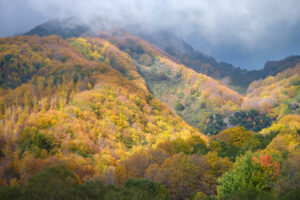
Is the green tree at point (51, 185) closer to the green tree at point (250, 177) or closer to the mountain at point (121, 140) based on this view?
the mountain at point (121, 140)

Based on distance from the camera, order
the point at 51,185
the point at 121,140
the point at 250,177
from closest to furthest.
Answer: the point at 51,185 → the point at 250,177 → the point at 121,140

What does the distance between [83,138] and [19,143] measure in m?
15.4

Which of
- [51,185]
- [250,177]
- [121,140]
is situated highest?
[121,140]

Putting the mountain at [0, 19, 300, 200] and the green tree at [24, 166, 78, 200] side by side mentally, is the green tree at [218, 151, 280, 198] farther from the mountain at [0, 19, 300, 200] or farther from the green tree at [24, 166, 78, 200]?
the green tree at [24, 166, 78, 200]

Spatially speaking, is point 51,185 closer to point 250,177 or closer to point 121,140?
point 250,177

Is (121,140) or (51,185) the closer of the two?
(51,185)

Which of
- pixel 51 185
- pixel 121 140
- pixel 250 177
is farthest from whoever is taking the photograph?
pixel 121 140

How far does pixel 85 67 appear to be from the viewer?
5354 inches

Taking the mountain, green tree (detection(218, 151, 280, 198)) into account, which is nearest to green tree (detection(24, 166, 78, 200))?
the mountain

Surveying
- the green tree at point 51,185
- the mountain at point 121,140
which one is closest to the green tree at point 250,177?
the mountain at point 121,140

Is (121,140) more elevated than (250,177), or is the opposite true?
(121,140)

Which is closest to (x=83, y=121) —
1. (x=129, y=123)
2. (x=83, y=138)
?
(x=83, y=138)

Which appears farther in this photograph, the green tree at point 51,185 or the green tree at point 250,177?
the green tree at point 250,177

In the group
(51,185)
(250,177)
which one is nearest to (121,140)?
(250,177)
